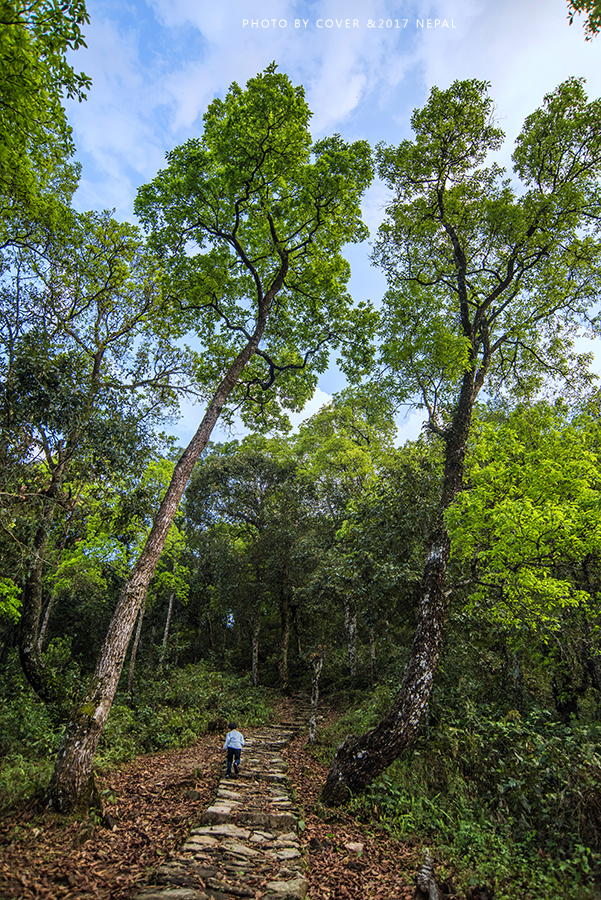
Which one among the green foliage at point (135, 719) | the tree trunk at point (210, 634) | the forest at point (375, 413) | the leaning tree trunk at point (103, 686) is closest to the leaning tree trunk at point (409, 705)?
the forest at point (375, 413)

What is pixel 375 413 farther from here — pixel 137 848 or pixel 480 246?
pixel 137 848

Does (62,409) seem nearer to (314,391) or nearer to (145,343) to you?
(145,343)

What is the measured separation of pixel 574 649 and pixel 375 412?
25.4ft

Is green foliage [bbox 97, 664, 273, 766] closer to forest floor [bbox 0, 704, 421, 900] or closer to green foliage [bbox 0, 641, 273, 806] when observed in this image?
green foliage [bbox 0, 641, 273, 806]

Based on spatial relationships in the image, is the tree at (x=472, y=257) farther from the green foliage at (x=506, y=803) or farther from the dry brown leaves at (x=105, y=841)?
the dry brown leaves at (x=105, y=841)

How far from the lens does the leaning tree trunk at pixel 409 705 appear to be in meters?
6.50

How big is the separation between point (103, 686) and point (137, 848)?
2.08m

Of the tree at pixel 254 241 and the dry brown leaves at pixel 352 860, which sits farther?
the tree at pixel 254 241

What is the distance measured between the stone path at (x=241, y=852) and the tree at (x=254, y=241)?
9.14 feet

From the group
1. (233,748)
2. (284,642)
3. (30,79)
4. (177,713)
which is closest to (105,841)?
(233,748)

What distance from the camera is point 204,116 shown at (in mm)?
9180

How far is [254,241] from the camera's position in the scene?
10.7 meters

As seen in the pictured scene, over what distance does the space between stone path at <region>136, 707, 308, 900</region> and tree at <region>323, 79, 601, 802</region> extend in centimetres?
374

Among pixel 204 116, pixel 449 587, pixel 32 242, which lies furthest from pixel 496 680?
pixel 204 116
